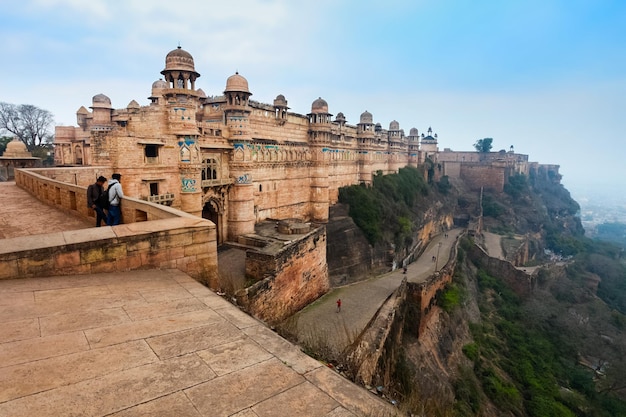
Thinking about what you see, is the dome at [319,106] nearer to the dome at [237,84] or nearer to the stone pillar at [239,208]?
the dome at [237,84]

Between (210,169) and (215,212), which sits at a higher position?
(210,169)

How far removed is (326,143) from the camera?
26.9m

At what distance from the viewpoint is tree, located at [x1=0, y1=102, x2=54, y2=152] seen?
38.9 m

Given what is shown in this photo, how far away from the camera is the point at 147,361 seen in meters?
3.04

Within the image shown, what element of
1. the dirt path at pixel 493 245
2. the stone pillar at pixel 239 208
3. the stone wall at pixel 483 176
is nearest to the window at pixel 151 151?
the stone pillar at pixel 239 208

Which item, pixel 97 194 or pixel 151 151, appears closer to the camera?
pixel 97 194

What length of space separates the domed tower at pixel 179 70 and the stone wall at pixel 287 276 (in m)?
8.07

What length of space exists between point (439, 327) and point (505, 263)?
54.1ft

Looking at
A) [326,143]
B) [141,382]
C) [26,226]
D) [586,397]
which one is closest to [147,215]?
[26,226]

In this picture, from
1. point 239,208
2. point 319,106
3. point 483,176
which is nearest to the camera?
point 239,208

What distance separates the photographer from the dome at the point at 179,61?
14956 mm

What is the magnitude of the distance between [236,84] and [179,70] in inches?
155

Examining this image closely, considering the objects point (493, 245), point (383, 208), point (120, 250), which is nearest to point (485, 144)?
point (493, 245)

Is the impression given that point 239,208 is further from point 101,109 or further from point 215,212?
point 101,109
